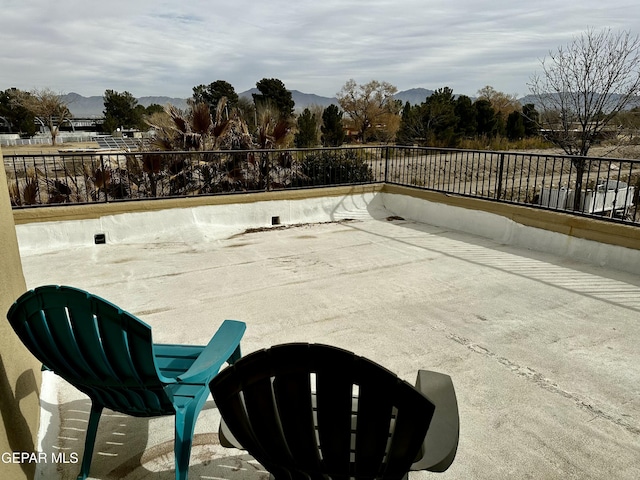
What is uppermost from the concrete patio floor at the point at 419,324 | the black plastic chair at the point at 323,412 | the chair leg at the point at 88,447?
the black plastic chair at the point at 323,412

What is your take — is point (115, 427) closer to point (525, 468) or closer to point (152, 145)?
point (525, 468)

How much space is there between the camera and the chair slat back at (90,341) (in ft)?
5.01

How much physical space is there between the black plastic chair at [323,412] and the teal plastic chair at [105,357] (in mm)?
500

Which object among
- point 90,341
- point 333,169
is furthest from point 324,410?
point 333,169

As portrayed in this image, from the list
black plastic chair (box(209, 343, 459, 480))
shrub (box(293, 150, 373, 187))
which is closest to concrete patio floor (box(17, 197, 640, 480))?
black plastic chair (box(209, 343, 459, 480))

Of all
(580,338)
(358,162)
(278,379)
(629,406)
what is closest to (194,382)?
(278,379)

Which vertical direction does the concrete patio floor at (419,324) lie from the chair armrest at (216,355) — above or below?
below

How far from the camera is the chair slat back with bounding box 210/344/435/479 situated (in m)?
1.12

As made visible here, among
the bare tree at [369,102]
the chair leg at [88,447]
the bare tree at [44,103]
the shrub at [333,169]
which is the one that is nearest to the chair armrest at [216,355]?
the chair leg at [88,447]

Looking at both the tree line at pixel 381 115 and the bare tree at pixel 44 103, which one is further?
the bare tree at pixel 44 103

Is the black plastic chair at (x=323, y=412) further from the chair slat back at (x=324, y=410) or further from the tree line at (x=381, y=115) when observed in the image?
the tree line at (x=381, y=115)

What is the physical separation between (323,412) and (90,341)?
3.16ft

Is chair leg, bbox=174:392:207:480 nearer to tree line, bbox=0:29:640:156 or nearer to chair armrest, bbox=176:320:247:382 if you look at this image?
chair armrest, bbox=176:320:247:382

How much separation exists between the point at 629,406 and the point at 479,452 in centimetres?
107
